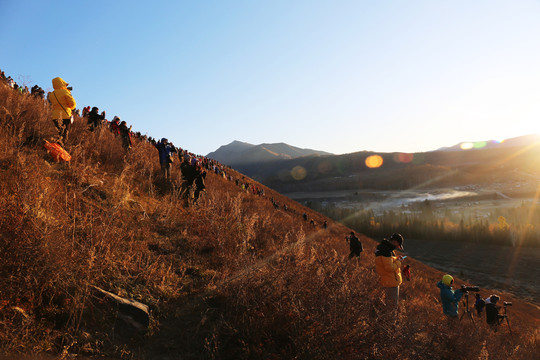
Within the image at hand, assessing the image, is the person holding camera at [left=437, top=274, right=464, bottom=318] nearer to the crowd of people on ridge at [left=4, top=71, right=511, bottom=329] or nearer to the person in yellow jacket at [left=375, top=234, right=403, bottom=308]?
the crowd of people on ridge at [left=4, top=71, right=511, bottom=329]

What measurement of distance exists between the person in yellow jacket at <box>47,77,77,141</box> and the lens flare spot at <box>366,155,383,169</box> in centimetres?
16368

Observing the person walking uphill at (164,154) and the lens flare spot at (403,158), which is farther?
the lens flare spot at (403,158)

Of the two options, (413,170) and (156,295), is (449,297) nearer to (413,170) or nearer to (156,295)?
(156,295)

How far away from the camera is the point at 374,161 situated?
533 ft

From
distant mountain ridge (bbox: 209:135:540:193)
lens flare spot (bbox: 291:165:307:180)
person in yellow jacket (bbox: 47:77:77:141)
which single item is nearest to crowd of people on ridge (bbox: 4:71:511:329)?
person in yellow jacket (bbox: 47:77:77:141)

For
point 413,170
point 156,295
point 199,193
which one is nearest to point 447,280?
point 156,295

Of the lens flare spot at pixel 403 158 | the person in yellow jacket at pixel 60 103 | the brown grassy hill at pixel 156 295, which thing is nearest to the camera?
the brown grassy hill at pixel 156 295

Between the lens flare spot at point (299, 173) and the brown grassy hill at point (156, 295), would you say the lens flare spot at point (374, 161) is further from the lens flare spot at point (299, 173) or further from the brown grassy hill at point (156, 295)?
the brown grassy hill at point (156, 295)

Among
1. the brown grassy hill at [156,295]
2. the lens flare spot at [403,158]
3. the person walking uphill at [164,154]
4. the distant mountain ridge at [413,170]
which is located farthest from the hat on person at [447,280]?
the lens flare spot at [403,158]

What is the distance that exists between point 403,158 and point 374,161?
1695cm

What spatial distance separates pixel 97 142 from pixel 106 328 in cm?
600

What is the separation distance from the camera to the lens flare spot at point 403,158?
523ft

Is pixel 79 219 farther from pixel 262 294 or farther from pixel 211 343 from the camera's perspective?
pixel 262 294

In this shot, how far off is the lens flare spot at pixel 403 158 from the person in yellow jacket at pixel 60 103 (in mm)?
171924
